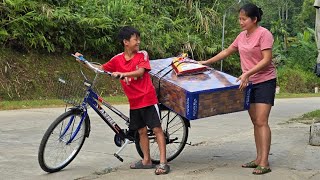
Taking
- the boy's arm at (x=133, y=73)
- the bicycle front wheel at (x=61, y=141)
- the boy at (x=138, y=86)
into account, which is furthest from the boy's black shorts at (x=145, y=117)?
the bicycle front wheel at (x=61, y=141)

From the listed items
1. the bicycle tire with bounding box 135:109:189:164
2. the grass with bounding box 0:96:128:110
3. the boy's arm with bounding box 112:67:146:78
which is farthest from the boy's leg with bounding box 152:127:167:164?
the grass with bounding box 0:96:128:110

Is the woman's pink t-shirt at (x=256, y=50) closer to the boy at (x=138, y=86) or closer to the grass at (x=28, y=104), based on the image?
the boy at (x=138, y=86)

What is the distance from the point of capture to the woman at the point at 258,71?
502 cm

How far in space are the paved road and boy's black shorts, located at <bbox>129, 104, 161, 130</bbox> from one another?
51 centimetres

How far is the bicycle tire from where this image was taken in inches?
223

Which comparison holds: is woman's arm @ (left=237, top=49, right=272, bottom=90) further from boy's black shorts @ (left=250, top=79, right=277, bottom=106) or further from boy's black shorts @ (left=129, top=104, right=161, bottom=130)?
boy's black shorts @ (left=129, top=104, right=161, bottom=130)

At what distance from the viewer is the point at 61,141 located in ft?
17.3

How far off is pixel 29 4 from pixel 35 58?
1.49 metres

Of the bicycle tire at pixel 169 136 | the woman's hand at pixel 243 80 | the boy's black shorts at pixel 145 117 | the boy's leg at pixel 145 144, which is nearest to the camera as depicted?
the woman's hand at pixel 243 80

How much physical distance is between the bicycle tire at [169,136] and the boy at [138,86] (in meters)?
0.29

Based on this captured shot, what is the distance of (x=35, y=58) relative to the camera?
1383 cm

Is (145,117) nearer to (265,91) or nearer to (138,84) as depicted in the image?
(138,84)

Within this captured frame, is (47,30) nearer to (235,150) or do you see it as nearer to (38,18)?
(38,18)

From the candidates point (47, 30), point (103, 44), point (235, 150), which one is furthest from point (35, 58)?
point (235, 150)
